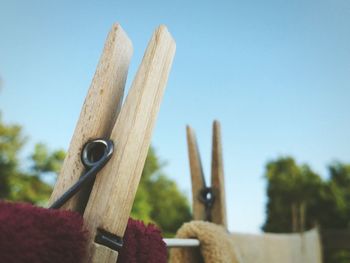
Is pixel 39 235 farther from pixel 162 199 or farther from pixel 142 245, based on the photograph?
pixel 162 199

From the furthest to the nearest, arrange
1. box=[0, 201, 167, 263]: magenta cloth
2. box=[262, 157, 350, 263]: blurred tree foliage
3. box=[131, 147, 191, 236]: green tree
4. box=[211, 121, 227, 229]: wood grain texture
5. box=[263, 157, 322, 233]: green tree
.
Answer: box=[131, 147, 191, 236]: green tree < box=[263, 157, 322, 233]: green tree < box=[262, 157, 350, 263]: blurred tree foliage < box=[211, 121, 227, 229]: wood grain texture < box=[0, 201, 167, 263]: magenta cloth

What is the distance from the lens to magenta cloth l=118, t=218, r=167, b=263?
35 cm

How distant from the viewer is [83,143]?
0.36 m

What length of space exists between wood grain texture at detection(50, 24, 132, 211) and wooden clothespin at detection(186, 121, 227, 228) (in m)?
0.52

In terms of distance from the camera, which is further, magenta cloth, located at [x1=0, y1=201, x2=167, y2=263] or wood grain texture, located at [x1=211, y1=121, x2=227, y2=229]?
wood grain texture, located at [x1=211, y1=121, x2=227, y2=229]

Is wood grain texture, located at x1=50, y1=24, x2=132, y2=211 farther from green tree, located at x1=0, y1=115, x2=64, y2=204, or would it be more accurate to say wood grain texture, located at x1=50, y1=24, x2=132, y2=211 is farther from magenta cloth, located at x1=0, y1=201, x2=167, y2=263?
green tree, located at x1=0, y1=115, x2=64, y2=204

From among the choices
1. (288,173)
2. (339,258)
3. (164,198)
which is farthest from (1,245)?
(164,198)

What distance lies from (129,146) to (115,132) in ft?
0.07

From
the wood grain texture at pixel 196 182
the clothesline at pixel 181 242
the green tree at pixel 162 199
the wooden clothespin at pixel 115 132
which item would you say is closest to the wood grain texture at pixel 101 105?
the wooden clothespin at pixel 115 132

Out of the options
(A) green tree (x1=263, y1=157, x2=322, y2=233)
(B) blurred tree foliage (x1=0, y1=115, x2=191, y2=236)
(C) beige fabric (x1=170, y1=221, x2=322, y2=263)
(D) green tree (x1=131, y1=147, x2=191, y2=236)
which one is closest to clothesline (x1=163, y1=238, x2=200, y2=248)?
(C) beige fabric (x1=170, y1=221, x2=322, y2=263)

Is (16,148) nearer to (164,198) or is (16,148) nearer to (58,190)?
(164,198)

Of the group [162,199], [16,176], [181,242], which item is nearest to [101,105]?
[181,242]

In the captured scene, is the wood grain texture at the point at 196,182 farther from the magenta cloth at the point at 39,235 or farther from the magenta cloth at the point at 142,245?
the magenta cloth at the point at 39,235

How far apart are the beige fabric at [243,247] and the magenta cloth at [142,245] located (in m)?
0.30
